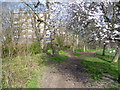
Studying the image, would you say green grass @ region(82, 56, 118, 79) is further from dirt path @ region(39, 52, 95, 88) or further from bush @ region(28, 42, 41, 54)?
bush @ region(28, 42, 41, 54)

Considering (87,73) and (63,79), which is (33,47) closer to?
(63,79)

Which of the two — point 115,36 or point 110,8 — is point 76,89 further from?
point 110,8

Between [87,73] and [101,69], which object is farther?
[101,69]

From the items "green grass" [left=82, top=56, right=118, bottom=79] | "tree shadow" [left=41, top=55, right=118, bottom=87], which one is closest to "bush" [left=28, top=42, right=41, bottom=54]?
"tree shadow" [left=41, top=55, right=118, bottom=87]

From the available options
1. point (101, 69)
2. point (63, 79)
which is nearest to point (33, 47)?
point (63, 79)

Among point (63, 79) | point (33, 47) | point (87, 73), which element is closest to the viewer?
point (63, 79)

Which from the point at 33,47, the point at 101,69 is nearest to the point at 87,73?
the point at 101,69

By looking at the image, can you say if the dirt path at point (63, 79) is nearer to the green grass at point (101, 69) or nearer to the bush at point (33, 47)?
the green grass at point (101, 69)

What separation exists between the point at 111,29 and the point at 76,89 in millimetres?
1710

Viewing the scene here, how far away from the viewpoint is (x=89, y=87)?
2281 mm

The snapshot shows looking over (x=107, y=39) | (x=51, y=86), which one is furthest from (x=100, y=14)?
(x=51, y=86)

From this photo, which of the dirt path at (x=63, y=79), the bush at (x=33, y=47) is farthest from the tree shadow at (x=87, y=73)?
the bush at (x=33, y=47)

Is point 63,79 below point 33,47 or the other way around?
below

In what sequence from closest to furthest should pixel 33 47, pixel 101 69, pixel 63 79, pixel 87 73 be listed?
pixel 63 79, pixel 87 73, pixel 101 69, pixel 33 47
